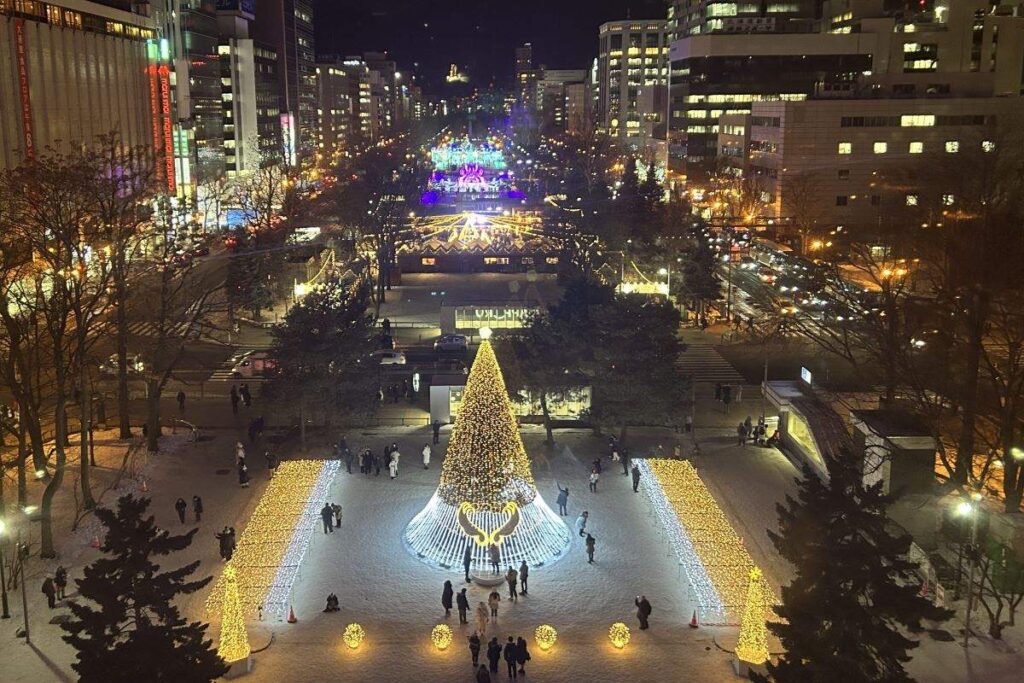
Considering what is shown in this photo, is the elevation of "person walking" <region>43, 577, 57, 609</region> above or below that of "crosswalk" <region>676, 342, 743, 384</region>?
below

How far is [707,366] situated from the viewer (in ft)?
118

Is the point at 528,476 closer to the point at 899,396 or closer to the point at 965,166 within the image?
the point at 899,396

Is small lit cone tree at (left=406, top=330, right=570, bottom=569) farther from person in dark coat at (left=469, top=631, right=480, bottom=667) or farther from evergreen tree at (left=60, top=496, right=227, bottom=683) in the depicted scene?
evergreen tree at (left=60, top=496, right=227, bottom=683)

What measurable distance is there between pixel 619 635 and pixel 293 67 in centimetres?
11235

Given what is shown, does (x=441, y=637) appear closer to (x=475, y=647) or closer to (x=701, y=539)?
(x=475, y=647)

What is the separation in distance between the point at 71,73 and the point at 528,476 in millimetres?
44247

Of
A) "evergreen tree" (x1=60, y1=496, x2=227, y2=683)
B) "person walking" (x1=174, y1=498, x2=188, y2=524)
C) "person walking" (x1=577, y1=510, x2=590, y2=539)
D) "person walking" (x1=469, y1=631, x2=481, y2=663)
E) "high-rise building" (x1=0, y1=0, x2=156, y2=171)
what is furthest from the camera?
"high-rise building" (x1=0, y1=0, x2=156, y2=171)

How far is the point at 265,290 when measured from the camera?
41719 mm

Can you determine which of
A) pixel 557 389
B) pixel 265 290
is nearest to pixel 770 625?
pixel 557 389

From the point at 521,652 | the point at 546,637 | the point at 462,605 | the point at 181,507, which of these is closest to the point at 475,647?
the point at 521,652

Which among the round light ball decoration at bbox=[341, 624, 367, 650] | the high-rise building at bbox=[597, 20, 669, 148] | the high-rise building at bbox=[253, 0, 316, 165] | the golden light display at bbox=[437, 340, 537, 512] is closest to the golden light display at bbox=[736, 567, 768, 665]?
the golden light display at bbox=[437, 340, 537, 512]

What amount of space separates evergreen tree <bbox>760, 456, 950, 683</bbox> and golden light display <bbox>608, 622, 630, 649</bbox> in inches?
181

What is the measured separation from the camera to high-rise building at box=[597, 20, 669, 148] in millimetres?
130250

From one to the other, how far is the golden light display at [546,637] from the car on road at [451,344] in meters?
21.2
